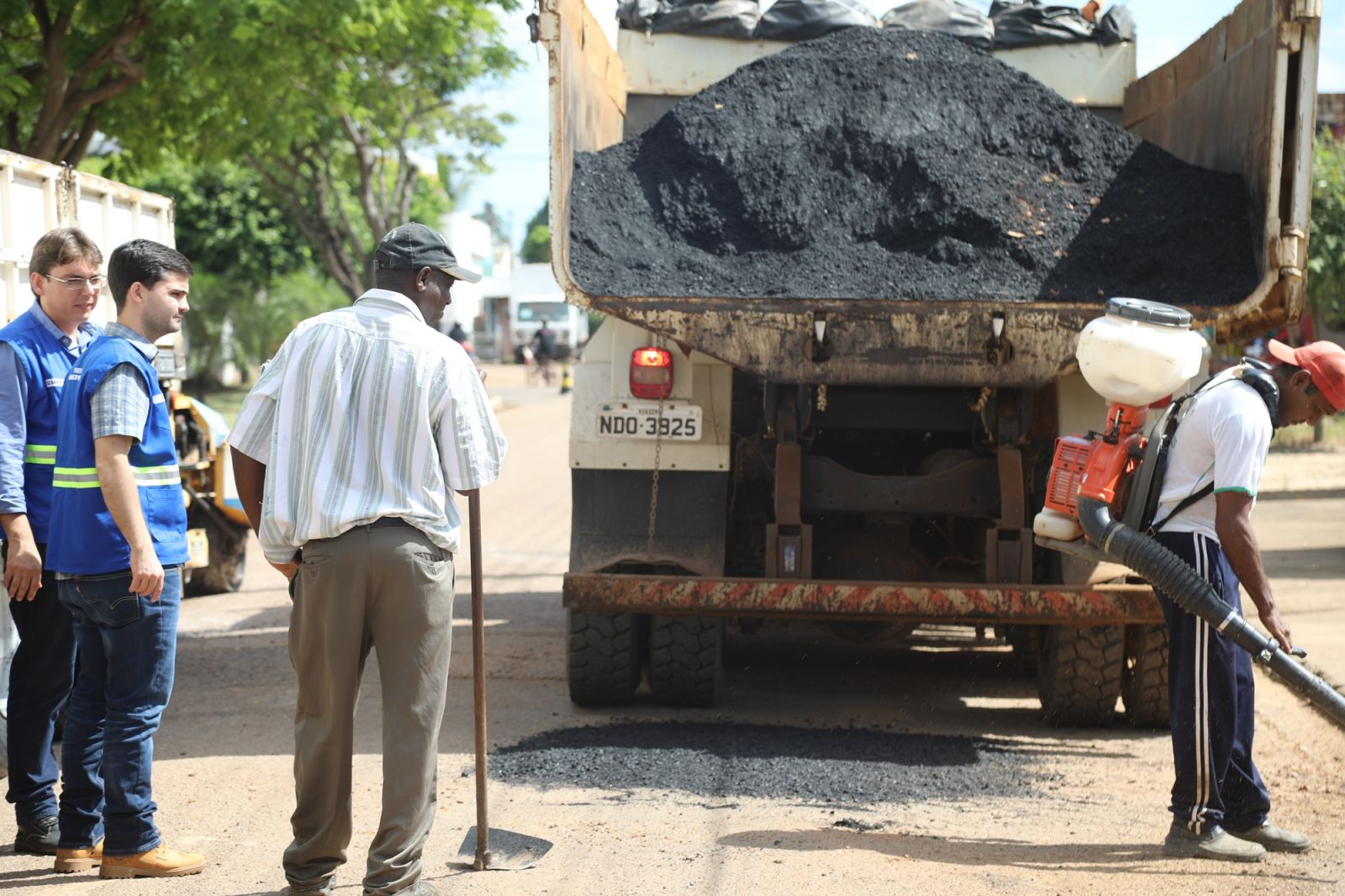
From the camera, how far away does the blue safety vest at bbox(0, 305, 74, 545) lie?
14.4ft

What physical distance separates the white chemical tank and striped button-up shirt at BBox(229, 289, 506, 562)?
71.5 inches

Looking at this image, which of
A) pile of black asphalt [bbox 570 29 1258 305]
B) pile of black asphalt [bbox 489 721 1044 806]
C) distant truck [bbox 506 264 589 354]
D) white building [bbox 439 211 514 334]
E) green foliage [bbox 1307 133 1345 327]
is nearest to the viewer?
pile of black asphalt [bbox 489 721 1044 806]

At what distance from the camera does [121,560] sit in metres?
4.04

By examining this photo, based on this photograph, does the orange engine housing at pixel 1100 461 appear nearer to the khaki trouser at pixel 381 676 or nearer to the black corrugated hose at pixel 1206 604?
the black corrugated hose at pixel 1206 604

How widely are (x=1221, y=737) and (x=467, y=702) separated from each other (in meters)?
3.28

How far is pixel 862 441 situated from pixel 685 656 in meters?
1.19

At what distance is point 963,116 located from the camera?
6.13m

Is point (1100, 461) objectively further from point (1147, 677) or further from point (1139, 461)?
point (1147, 677)

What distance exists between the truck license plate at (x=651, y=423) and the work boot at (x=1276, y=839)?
2453 millimetres

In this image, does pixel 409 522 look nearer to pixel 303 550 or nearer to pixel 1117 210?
pixel 303 550

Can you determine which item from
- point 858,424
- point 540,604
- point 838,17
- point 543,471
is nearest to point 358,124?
point 543,471

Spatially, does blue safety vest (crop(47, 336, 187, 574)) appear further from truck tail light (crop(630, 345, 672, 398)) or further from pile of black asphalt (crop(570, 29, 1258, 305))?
truck tail light (crop(630, 345, 672, 398))

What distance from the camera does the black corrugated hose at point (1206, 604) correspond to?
13.6ft

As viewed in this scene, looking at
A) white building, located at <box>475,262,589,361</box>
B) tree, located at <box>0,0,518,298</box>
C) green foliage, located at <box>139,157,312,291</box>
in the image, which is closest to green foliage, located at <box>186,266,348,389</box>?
green foliage, located at <box>139,157,312,291</box>
